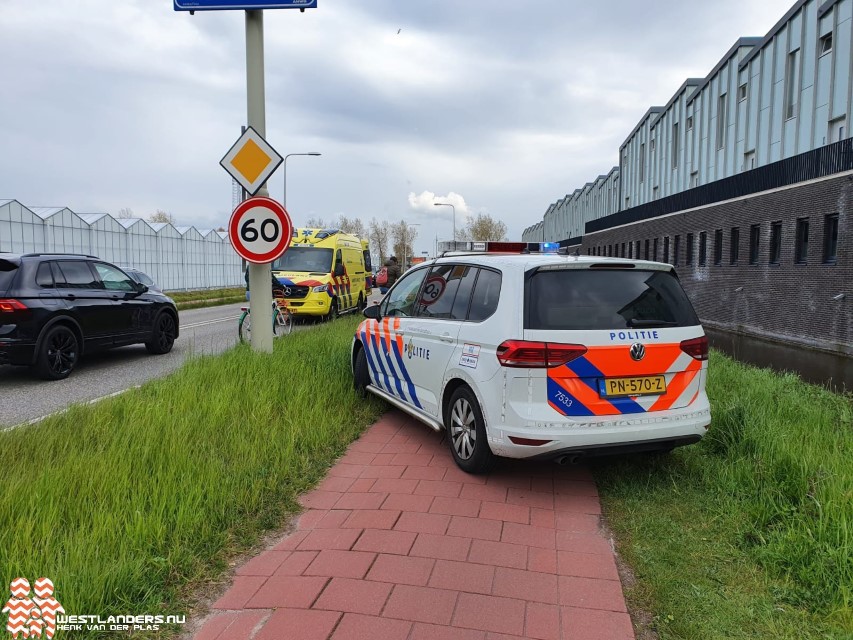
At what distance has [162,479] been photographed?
3660 mm

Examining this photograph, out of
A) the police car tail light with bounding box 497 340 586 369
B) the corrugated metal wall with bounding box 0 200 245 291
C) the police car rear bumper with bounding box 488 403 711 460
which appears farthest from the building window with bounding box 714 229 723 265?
the police car tail light with bounding box 497 340 586 369

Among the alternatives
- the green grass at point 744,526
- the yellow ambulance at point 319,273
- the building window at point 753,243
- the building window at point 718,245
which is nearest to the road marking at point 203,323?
the yellow ambulance at point 319,273

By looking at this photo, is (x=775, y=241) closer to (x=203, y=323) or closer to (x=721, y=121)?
(x=721, y=121)

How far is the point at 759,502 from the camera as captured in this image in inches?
147

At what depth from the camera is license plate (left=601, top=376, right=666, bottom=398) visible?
4.02 metres

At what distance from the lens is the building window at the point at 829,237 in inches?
645

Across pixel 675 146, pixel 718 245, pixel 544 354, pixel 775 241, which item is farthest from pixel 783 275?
pixel 675 146

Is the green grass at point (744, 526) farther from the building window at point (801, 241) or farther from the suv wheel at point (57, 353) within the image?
the building window at point (801, 241)

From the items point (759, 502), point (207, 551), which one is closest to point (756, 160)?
point (759, 502)

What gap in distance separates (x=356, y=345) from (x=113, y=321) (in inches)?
184

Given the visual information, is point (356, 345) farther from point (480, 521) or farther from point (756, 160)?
point (756, 160)

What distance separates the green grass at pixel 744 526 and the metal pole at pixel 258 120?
4.38m

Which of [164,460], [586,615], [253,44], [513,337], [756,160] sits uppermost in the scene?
[756,160]

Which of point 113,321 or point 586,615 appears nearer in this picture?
point 586,615
